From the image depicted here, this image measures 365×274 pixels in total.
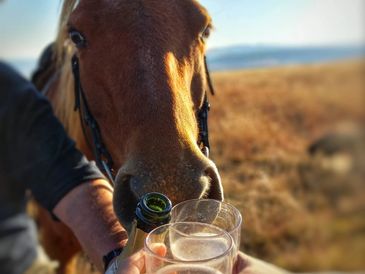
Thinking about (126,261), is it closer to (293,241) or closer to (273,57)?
(273,57)

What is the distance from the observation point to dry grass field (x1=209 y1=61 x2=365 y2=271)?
389 centimetres

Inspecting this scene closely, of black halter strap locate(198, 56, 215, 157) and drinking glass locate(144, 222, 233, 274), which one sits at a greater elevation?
drinking glass locate(144, 222, 233, 274)

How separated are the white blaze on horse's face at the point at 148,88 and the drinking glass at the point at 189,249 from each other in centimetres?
28

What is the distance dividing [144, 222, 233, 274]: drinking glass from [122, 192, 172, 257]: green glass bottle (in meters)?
0.03

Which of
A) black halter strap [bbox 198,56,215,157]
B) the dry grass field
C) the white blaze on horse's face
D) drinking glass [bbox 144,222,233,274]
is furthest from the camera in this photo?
the dry grass field

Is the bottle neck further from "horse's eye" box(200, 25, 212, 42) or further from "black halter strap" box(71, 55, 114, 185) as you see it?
"horse's eye" box(200, 25, 212, 42)

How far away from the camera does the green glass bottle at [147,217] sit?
1.00m

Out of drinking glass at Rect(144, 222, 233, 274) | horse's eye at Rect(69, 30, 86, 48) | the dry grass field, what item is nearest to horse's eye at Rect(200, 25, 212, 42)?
horse's eye at Rect(69, 30, 86, 48)

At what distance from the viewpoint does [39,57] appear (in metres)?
3.31

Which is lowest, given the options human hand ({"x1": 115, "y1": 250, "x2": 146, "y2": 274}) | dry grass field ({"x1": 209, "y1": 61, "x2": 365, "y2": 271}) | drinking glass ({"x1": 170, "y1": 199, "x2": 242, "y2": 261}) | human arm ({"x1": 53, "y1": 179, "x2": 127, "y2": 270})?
dry grass field ({"x1": 209, "y1": 61, "x2": 365, "y2": 271})

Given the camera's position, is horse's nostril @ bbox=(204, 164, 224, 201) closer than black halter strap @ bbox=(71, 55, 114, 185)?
Yes

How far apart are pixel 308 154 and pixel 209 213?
7597 mm

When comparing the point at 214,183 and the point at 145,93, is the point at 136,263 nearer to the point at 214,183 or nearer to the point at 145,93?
the point at 214,183

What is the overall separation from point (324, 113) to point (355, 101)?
12.6ft
